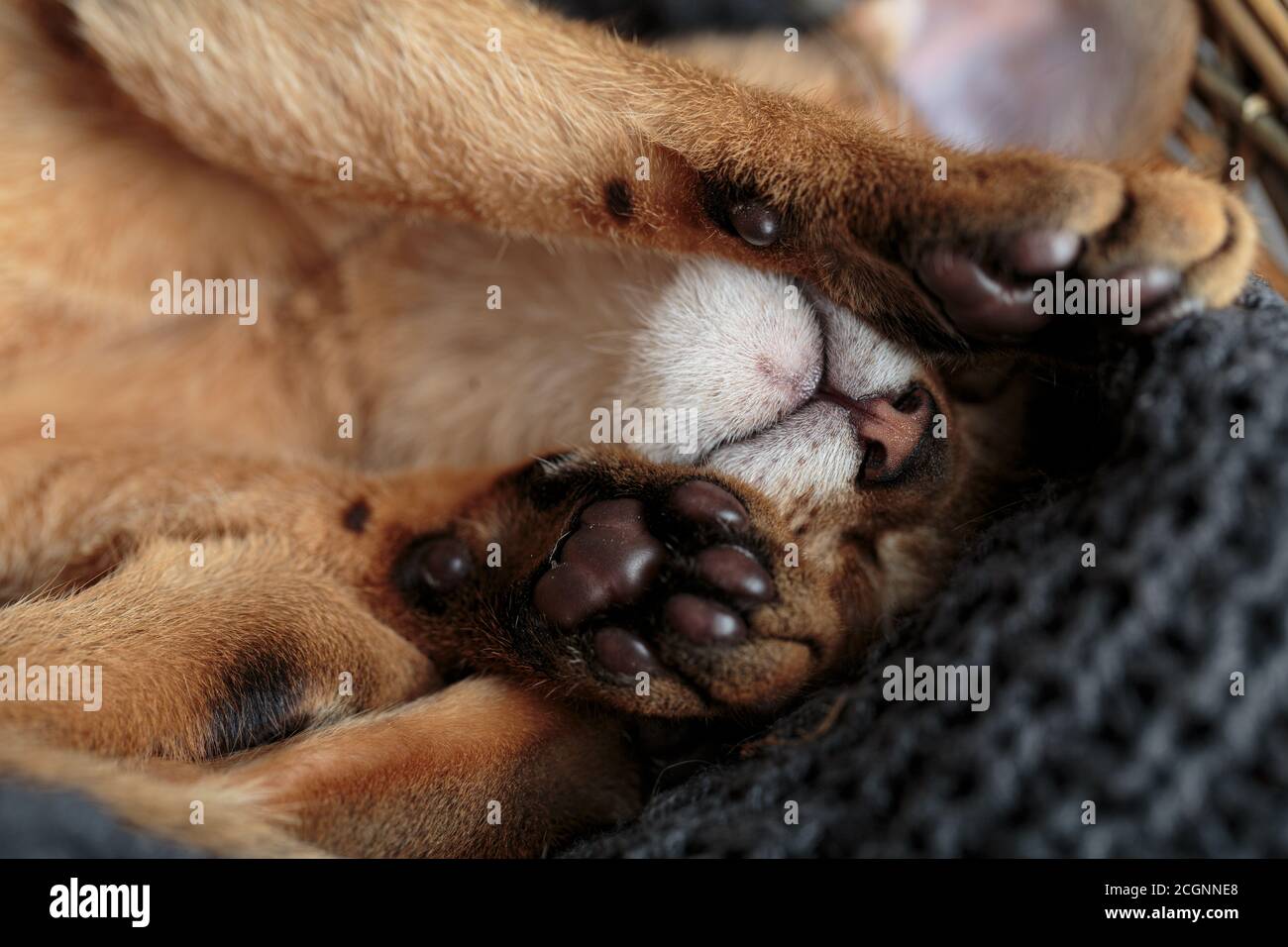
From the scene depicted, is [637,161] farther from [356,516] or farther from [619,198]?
[356,516]

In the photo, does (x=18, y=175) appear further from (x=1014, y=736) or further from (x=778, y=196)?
(x=1014, y=736)

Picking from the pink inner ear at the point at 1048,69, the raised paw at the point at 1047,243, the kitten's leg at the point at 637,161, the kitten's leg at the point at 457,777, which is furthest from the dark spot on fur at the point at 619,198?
the pink inner ear at the point at 1048,69

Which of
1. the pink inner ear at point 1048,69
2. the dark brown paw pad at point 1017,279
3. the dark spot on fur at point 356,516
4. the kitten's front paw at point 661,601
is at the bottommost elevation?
the kitten's front paw at point 661,601

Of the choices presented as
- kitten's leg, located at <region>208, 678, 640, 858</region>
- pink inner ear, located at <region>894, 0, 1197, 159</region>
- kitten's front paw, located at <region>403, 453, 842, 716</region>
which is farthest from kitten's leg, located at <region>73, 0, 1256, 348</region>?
pink inner ear, located at <region>894, 0, 1197, 159</region>

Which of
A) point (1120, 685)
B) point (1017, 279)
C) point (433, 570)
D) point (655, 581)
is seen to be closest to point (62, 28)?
point (433, 570)

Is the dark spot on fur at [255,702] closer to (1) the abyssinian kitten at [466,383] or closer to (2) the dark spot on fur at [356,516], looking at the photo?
(1) the abyssinian kitten at [466,383]

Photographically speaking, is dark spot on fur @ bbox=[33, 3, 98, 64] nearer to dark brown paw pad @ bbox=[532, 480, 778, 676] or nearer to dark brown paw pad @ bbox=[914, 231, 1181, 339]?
dark brown paw pad @ bbox=[532, 480, 778, 676]
